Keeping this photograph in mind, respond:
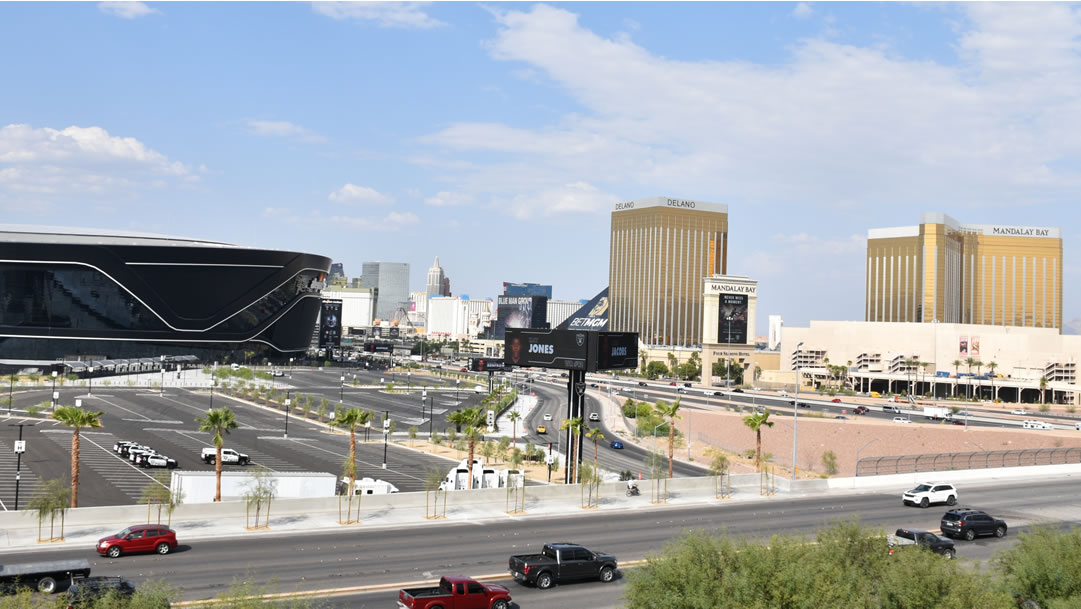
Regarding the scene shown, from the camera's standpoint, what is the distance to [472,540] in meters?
41.4

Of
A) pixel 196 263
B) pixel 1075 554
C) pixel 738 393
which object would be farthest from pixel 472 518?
pixel 196 263

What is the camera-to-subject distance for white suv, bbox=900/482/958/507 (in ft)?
179

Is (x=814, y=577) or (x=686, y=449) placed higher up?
(x=814, y=577)

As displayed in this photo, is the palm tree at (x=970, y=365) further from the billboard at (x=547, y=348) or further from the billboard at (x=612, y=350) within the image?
the billboard at (x=547, y=348)

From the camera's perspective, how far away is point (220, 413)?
5006 cm

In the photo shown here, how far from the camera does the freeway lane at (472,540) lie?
3338cm

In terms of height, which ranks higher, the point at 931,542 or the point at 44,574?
the point at 931,542

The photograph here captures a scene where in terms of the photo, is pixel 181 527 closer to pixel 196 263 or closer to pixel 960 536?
pixel 960 536

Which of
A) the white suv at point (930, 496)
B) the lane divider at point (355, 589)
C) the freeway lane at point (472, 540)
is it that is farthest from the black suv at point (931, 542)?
the lane divider at point (355, 589)

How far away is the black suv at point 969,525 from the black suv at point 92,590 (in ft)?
123

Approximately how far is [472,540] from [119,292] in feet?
518

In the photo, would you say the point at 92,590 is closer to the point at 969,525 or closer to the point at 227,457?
the point at 969,525

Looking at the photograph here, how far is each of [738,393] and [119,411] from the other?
10599cm

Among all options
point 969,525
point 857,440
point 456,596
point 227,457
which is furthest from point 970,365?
point 456,596
